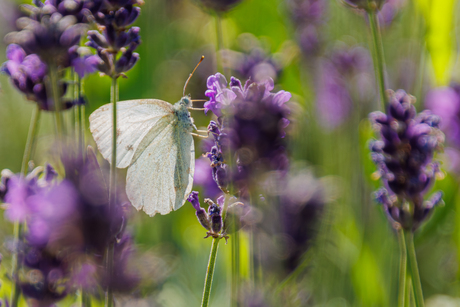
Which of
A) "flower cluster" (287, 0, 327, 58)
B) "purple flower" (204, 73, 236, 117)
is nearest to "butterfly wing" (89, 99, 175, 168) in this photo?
"purple flower" (204, 73, 236, 117)

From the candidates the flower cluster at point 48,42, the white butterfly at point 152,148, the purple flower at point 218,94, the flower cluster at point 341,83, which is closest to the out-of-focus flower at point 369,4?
the purple flower at point 218,94

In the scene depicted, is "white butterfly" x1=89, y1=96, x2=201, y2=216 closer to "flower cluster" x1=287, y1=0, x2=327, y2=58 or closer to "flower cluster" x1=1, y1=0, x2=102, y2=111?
"flower cluster" x1=1, y1=0, x2=102, y2=111

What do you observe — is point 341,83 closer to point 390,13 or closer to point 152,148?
point 390,13

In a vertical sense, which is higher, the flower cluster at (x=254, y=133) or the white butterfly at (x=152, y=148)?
the flower cluster at (x=254, y=133)

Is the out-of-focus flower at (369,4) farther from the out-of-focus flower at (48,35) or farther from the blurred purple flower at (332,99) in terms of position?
the blurred purple flower at (332,99)

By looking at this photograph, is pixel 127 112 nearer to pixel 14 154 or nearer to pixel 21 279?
pixel 21 279
